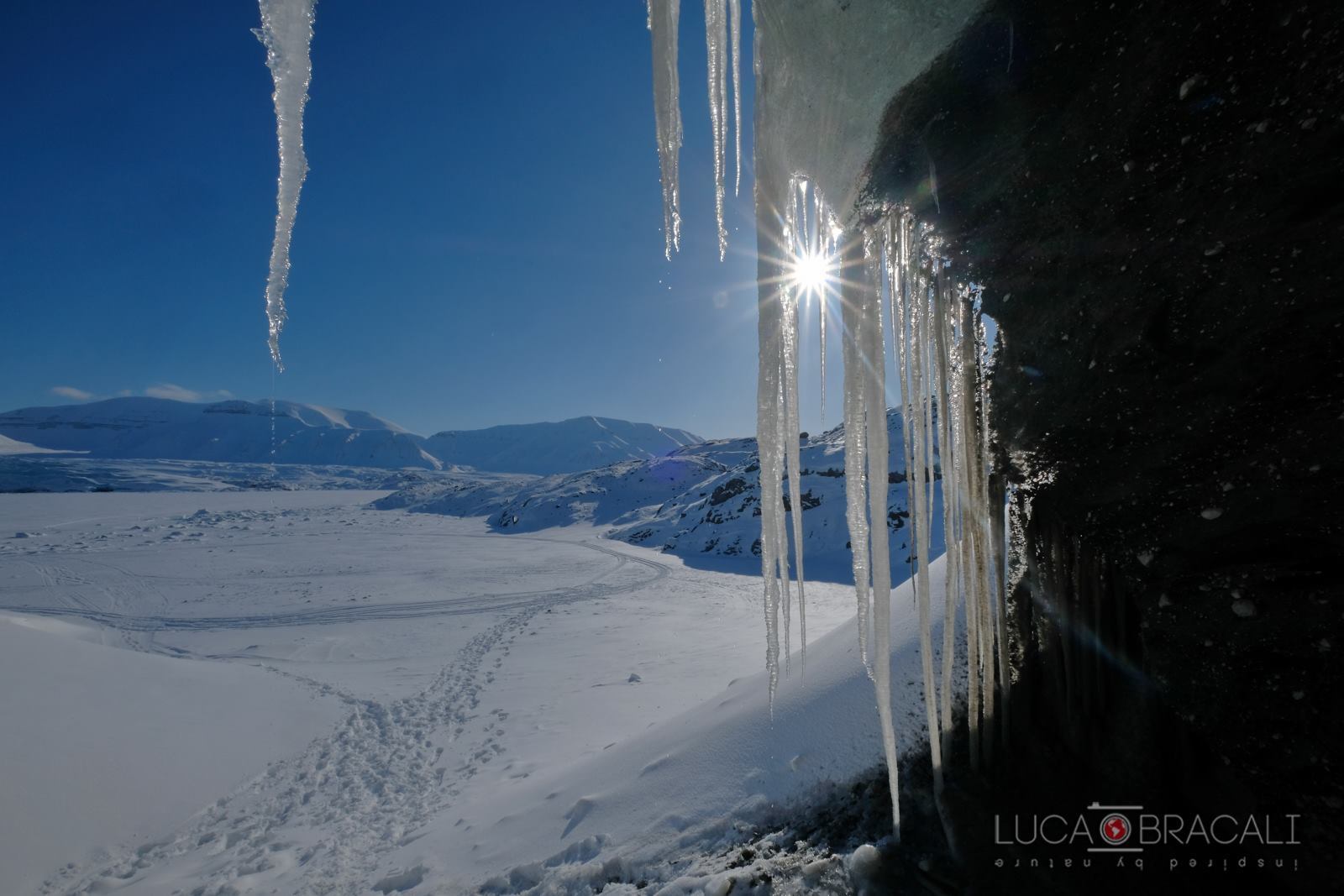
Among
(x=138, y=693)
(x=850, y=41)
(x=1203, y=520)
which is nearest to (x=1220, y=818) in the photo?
(x=1203, y=520)

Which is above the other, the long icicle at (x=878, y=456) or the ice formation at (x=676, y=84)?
the ice formation at (x=676, y=84)

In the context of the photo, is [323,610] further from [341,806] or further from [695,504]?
[695,504]

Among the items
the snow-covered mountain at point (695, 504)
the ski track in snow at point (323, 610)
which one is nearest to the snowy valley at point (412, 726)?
the ski track in snow at point (323, 610)

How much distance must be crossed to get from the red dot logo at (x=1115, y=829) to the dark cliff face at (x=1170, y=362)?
15 centimetres

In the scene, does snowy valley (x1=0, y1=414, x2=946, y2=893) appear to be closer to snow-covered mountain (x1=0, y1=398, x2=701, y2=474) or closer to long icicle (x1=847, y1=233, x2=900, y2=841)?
long icicle (x1=847, y1=233, x2=900, y2=841)

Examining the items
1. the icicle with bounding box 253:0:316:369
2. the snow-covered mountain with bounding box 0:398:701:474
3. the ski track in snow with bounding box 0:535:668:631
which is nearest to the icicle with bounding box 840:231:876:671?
the icicle with bounding box 253:0:316:369

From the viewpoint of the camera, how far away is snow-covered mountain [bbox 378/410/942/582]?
22141mm

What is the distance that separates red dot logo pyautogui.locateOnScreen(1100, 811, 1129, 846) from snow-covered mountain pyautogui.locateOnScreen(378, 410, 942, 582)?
270cm

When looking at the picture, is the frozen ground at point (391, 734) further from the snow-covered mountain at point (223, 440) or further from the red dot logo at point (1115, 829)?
the snow-covered mountain at point (223, 440)

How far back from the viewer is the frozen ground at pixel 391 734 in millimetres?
3328

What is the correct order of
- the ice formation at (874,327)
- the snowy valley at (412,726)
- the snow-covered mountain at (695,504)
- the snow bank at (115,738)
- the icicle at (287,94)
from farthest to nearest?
the snow-covered mountain at (695,504), the snow bank at (115,738), the snowy valley at (412,726), the ice formation at (874,327), the icicle at (287,94)

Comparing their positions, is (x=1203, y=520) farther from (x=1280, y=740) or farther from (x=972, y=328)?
(x=972, y=328)

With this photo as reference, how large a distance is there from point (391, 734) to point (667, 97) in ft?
26.3

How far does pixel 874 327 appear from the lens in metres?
2.75
